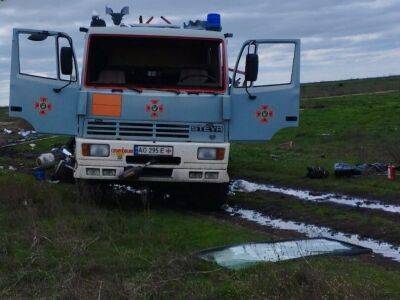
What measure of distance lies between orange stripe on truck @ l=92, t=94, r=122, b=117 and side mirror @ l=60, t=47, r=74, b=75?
0.62 meters

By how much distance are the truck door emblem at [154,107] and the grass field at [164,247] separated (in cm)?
149

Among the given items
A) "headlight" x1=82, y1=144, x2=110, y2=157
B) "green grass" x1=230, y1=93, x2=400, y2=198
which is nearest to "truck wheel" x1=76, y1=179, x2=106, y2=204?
"headlight" x1=82, y1=144, x2=110, y2=157

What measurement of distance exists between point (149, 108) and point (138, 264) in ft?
12.0

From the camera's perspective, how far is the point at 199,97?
34.2 ft

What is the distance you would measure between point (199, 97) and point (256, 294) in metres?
5.16

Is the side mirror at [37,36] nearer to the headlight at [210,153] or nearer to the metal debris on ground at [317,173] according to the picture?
the headlight at [210,153]

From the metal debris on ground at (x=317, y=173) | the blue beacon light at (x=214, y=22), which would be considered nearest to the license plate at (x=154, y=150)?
the blue beacon light at (x=214, y=22)

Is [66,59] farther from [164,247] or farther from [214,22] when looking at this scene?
[164,247]

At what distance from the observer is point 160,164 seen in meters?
10.4

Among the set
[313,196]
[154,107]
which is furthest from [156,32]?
[313,196]

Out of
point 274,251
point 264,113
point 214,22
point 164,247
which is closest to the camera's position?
point 274,251

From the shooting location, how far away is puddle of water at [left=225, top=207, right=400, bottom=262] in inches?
331

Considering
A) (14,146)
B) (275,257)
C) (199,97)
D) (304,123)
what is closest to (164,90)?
(199,97)

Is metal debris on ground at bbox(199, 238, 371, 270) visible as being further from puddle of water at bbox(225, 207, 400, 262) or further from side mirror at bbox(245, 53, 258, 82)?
side mirror at bbox(245, 53, 258, 82)
